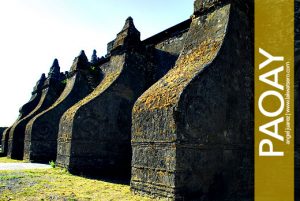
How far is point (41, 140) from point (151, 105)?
383 inches

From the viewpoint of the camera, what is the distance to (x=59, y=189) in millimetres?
6363

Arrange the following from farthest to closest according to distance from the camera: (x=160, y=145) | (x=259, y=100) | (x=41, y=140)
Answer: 1. (x=41, y=140)
2. (x=259, y=100)
3. (x=160, y=145)

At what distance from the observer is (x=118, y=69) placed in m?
9.84

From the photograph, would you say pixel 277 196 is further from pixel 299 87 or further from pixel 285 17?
pixel 285 17

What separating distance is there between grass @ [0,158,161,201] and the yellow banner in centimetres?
274

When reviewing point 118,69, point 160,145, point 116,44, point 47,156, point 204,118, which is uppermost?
point 116,44

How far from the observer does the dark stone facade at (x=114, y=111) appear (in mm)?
9117

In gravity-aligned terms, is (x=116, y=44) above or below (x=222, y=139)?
above

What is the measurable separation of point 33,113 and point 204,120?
1339cm

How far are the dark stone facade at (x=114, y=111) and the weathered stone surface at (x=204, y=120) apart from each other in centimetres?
326

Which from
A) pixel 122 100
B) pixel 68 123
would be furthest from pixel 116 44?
pixel 68 123

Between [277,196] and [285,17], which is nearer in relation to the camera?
[277,196]

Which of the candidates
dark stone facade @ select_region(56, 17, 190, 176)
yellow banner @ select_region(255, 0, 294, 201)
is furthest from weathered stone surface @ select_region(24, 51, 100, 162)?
yellow banner @ select_region(255, 0, 294, 201)

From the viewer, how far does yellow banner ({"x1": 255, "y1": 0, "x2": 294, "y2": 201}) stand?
6.10 metres
